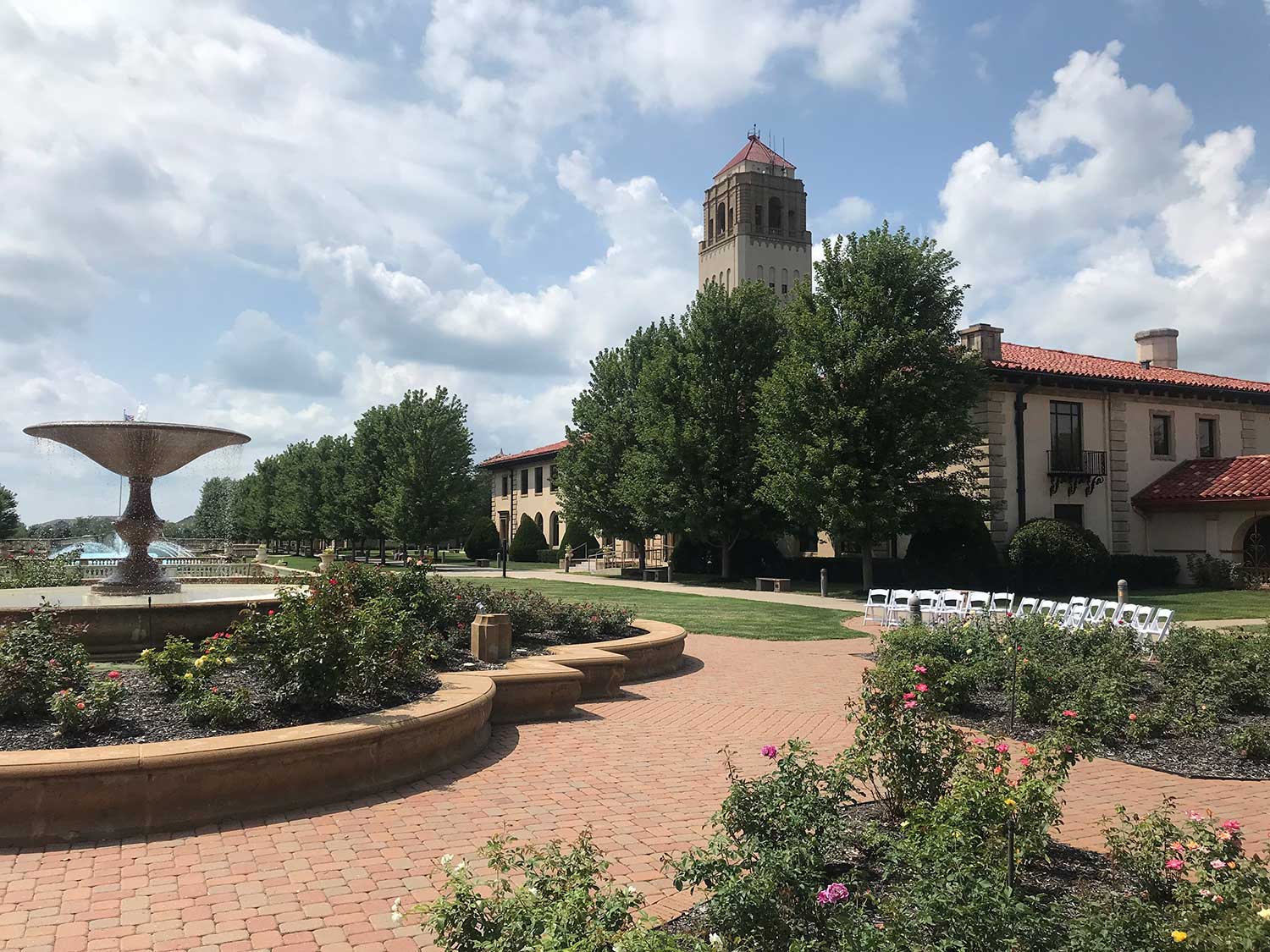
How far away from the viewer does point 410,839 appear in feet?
17.6

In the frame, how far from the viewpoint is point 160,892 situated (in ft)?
14.9

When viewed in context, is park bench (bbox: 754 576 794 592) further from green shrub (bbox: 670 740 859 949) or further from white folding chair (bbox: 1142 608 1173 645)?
green shrub (bbox: 670 740 859 949)

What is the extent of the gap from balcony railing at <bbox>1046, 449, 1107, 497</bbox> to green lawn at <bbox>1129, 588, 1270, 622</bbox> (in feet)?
13.0

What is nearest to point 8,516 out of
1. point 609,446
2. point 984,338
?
point 609,446

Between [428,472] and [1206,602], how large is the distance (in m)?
33.4

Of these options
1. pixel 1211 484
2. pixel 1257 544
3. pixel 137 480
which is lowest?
pixel 1257 544

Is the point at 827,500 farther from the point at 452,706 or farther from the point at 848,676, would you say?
the point at 452,706

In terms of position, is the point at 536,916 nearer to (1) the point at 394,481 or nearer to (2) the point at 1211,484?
(2) the point at 1211,484

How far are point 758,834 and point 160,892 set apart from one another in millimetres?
3077

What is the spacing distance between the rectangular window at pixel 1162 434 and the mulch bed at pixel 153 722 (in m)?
32.2

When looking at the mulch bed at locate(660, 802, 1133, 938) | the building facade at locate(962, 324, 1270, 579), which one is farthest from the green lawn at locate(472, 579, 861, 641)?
the mulch bed at locate(660, 802, 1133, 938)

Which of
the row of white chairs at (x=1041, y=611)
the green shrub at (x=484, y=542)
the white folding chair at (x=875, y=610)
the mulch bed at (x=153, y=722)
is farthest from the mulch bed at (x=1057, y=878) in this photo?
the green shrub at (x=484, y=542)

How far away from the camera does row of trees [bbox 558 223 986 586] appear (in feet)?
82.2

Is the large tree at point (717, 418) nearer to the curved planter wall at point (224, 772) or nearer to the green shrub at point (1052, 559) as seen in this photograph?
the green shrub at point (1052, 559)
